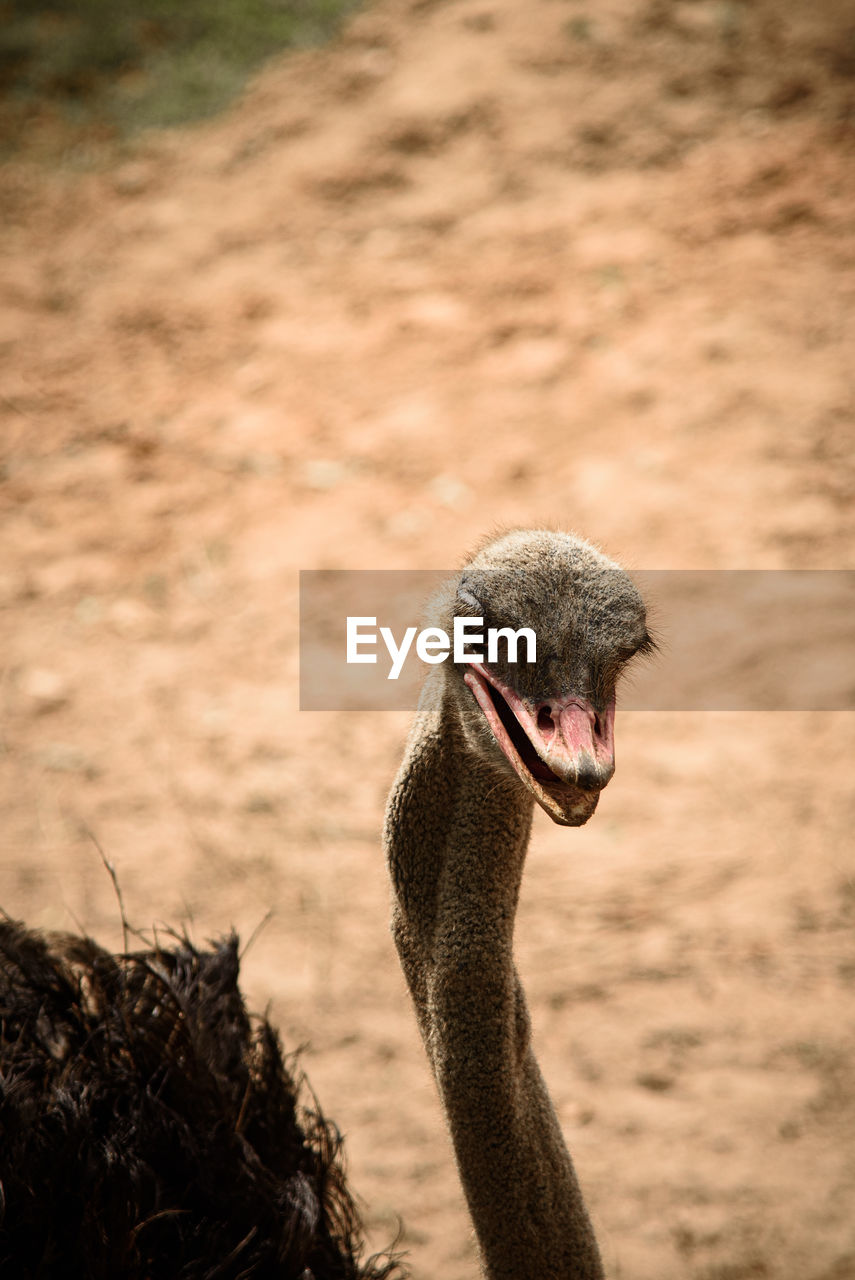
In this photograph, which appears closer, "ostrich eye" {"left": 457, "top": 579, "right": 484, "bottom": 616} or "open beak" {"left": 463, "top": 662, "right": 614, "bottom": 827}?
"open beak" {"left": 463, "top": 662, "right": 614, "bottom": 827}

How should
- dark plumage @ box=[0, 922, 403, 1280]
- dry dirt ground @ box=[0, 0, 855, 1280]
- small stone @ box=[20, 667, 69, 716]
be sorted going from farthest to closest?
small stone @ box=[20, 667, 69, 716] < dry dirt ground @ box=[0, 0, 855, 1280] < dark plumage @ box=[0, 922, 403, 1280]

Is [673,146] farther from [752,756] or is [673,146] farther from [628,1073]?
[628,1073]

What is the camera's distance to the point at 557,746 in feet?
Answer: 4.63

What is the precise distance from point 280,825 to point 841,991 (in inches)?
64.0

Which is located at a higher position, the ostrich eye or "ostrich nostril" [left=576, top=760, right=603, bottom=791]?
the ostrich eye

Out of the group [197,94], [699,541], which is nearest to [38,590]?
[699,541]

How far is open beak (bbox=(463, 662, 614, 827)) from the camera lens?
1.38 meters

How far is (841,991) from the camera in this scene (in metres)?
3.27

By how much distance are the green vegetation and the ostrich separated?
5878mm
